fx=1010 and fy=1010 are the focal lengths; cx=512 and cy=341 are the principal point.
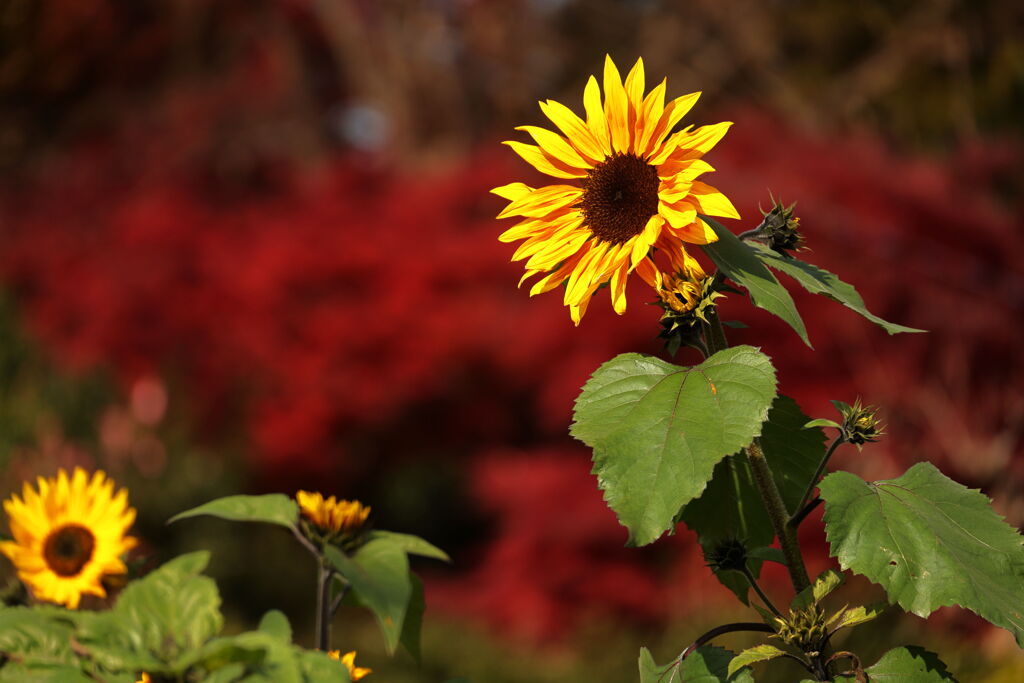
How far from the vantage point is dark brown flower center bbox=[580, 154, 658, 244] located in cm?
92

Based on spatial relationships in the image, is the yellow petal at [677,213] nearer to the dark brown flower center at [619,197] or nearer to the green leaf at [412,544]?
the dark brown flower center at [619,197]

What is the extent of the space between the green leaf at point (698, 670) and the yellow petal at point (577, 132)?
0.46 metres

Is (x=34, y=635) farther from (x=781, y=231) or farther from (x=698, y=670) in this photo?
(x=781, y=231)

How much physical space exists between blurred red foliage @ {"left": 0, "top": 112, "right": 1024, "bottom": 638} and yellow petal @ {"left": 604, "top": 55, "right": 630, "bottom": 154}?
2.86 m

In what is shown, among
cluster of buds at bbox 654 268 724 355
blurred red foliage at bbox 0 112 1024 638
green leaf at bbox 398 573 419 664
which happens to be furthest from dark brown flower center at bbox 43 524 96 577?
Answer: blurred red foliage at bbox 0 112 1024 638

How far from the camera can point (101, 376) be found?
7.05m

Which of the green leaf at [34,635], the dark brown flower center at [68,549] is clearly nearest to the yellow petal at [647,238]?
the green leaf at [34,635]

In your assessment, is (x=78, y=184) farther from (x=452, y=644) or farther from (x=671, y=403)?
(x=671, y=403)

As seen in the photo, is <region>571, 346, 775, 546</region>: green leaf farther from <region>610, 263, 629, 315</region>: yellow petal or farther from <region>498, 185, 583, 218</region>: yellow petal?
<region>498, 185, 583, 218</region>: yellow petal

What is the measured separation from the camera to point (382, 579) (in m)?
0.83

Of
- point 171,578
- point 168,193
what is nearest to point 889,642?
point 171,578

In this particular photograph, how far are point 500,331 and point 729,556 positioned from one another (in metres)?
4.28

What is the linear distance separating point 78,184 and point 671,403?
369 inches

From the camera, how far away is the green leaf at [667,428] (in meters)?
0.74
